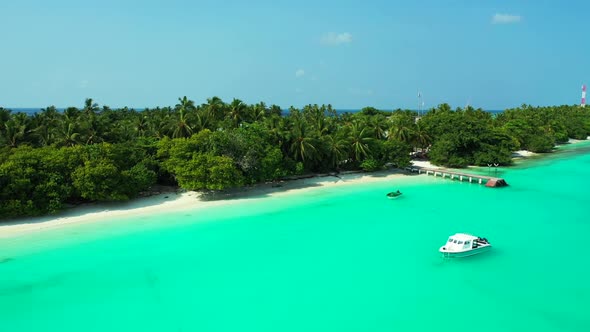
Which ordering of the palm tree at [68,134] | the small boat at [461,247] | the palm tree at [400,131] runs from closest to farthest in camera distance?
the small boat at [461,247], the palm tree at [68,134], the palm tree at [400,131]

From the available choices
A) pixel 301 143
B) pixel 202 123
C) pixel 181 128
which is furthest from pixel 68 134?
pixel 301 143

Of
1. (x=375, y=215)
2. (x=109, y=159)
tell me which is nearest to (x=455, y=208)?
(x=375, y=215)

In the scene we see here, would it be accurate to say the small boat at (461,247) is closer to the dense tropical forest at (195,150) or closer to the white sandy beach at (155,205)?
the white sandy beach at (155,205)

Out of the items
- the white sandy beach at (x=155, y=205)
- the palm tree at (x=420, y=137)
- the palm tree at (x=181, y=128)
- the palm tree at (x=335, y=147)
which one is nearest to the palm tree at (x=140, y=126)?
the palm tree at (x=181, y=128)

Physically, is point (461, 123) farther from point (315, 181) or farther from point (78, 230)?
point (78, 230)

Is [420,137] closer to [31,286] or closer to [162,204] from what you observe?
[162,204]

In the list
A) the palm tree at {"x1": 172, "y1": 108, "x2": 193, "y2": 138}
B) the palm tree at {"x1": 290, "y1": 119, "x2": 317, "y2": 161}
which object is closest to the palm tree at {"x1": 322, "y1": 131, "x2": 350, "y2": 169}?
the palm tree at {"x1": 290, "y1": 119, "x2": 317, "y2": 161}
